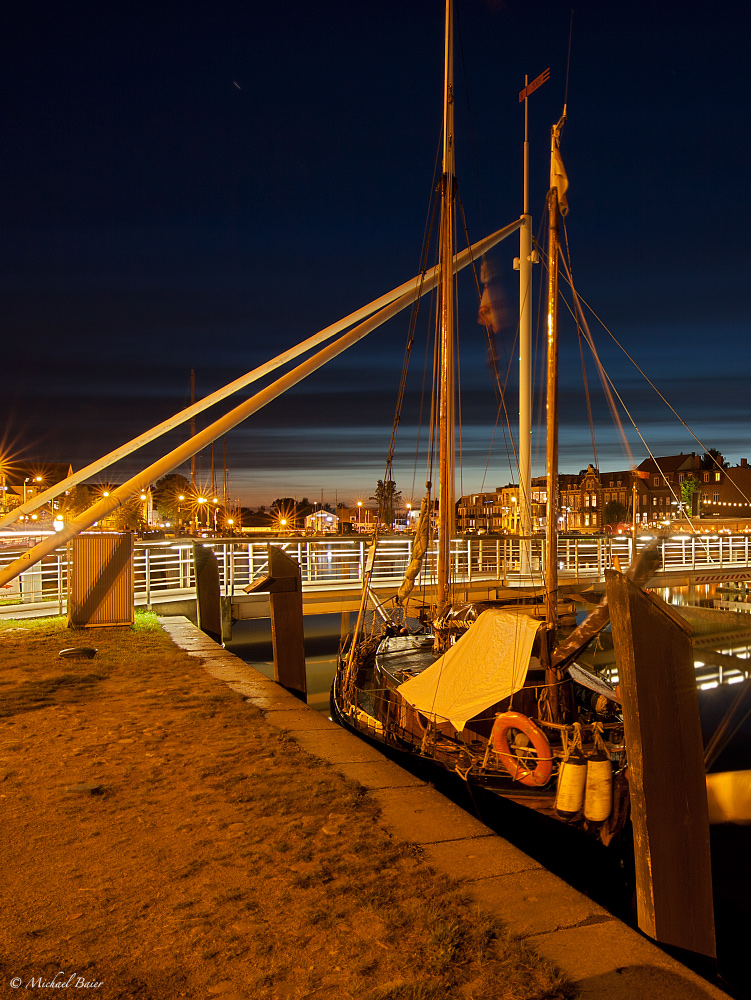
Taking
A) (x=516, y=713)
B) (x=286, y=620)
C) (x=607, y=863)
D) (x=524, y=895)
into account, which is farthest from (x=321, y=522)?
(x=524, y=895)

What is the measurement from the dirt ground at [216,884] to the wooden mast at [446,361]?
751cm

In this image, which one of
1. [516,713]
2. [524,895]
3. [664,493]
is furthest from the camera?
[664,493]

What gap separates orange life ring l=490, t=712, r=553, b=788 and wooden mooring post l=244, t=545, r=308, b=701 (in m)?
6.33

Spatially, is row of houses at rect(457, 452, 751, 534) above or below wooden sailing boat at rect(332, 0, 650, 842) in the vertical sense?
above

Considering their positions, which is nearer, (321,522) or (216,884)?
(216,884)

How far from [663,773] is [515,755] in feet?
10.5

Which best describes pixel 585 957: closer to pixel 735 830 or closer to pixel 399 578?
pixel 735 830

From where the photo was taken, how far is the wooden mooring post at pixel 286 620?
13.6m

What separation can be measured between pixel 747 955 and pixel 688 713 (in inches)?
195

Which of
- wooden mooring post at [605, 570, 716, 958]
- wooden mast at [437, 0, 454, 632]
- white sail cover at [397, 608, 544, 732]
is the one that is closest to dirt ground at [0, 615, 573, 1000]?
wooden mooring post at [605, 570, 716, 958]

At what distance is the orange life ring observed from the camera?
25.2 feet

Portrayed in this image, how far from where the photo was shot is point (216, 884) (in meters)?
4.53

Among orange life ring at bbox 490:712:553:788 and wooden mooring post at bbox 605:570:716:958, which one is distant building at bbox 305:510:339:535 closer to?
orange life ring at bbox 490:712:553:788

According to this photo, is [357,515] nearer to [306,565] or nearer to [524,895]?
[306,565]
